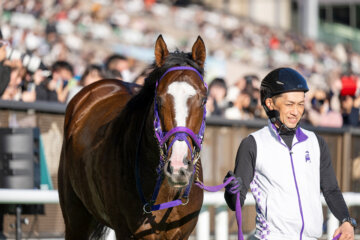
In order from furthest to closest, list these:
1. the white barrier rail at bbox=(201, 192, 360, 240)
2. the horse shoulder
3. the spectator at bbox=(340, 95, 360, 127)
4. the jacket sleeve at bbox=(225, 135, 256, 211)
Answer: the spectator at bbox=(340, 95, 360, 127) < the white barrier rail at bbox=(201, 192, 360, 240) < the horse shoulder < the jacket sleeve at bbox=(225, 135, 256, 211)

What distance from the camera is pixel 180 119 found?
3877mm

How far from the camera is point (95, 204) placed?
5082 millimetres

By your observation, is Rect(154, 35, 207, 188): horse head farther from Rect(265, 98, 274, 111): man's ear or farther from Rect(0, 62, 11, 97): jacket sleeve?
Rect(0, 62, 11, 97): jacket sleeve

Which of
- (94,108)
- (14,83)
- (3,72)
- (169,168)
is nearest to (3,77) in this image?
(3,72)

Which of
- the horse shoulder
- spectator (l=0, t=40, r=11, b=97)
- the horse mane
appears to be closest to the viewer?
the horse mane

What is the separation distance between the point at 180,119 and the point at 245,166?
1.44 feet

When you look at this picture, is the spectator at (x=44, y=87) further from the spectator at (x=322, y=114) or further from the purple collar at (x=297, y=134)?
the purple collar at (x=297, y=134)

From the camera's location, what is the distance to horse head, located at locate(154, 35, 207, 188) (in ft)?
12.1

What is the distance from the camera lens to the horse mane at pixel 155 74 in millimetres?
4238

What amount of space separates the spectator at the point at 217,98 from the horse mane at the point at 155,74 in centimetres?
380

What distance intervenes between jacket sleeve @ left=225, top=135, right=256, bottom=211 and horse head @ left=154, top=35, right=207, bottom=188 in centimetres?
24

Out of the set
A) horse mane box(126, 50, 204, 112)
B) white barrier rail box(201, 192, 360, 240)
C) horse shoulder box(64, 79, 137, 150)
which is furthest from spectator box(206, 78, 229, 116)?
horse mane box(126, 50, 204, 112)

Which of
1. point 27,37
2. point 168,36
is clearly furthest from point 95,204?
point 168,36

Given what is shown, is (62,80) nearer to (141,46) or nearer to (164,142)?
(164,142)
